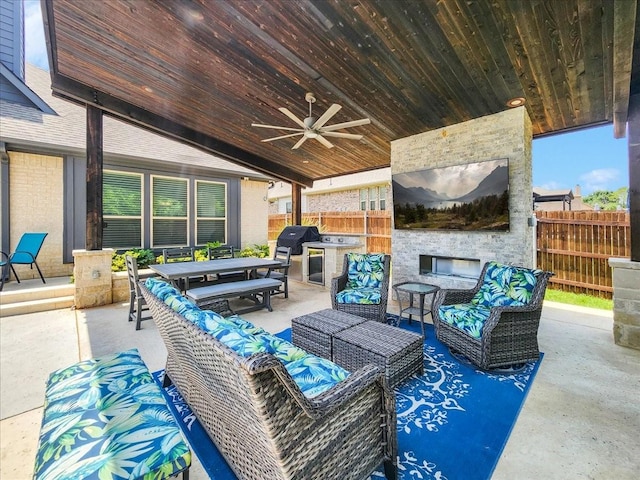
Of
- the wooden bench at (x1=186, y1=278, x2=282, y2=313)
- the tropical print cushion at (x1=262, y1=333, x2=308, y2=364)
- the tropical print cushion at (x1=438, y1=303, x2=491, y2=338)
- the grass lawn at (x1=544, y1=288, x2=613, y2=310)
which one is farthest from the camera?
the grass lawn at (x1=544, y1=288, x2=613, y2=310)

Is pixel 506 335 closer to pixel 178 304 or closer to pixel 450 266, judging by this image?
pixel 450 266

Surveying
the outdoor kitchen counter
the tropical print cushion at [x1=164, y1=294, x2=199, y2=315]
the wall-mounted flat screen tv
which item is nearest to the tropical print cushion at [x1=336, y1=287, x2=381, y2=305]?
the wall-mounted flat screen tv

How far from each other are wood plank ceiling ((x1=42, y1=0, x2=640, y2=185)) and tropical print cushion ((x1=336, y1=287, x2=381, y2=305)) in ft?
9.47

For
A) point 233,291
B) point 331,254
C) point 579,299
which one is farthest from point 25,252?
point 579,299

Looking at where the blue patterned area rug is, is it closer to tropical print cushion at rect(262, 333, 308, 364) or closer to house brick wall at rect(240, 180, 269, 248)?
tropical print cushion at rect(262, 333, 308, 364)

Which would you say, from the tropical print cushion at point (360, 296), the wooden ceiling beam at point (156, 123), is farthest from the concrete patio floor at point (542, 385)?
the wooden ceiling beam at point (156, 123)

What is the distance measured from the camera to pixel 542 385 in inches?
111

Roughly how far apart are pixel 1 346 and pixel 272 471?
4.41 m

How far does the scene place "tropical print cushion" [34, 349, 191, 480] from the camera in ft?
4.20

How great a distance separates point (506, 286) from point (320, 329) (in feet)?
7.71

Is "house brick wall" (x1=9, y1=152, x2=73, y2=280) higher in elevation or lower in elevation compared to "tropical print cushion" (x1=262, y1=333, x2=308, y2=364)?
higher

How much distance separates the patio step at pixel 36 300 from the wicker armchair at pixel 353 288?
15.9 feet

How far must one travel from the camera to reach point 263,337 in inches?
76.6

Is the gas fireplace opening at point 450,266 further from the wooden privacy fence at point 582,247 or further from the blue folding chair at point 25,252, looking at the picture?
the blue folding chair at point 25,252
